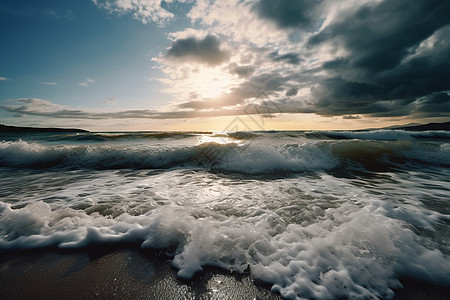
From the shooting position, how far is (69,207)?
345 cm

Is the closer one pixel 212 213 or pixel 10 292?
pixel 10 292

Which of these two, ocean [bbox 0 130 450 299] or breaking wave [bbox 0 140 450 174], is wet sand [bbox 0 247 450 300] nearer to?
ocean [bbox 0 130 450 299]

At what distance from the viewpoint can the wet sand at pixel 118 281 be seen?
1651 mm

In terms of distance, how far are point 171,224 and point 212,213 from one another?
2.52ft

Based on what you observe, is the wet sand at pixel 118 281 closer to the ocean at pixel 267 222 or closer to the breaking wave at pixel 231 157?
the ocean at pixel 267 222

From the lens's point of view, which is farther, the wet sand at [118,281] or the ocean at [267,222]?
the ocean at [267,222]

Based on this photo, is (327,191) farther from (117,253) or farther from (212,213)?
(117,253)

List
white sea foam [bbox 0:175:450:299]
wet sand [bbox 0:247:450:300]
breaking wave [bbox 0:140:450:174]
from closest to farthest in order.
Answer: wet sand [bbox 0:247:450:300]
white sea foam [bbox 0:175:450:299]
breaking wave [bbox 0:140:450:174]

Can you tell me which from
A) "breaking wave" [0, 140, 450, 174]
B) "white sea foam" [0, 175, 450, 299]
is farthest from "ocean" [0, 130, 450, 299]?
"breaking wave" [0, 140, 450, 174]

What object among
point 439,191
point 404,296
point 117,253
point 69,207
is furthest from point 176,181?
point 439,191

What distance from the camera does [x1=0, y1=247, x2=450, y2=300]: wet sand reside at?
1651 mm

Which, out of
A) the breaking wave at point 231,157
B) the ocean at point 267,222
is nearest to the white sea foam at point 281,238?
the ocean at point 267,222

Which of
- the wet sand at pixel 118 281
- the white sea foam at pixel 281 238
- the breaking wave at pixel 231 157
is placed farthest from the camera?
the breaking wave at pixel 231 157

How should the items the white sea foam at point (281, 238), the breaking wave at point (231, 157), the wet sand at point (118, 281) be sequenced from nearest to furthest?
1. the wet sand at point (118, 281)
2. the white sea foam at point (281, 238)
3. the breaking wave at point (231, 157)
